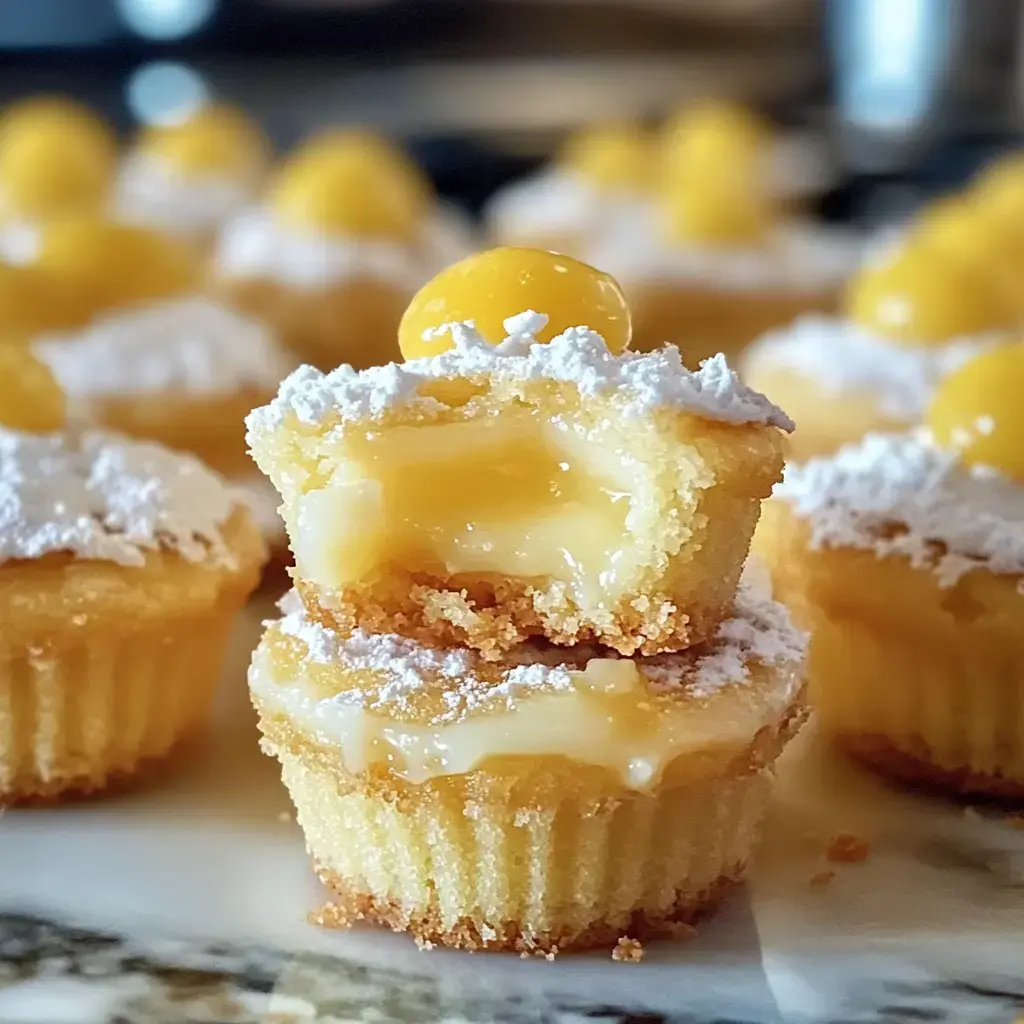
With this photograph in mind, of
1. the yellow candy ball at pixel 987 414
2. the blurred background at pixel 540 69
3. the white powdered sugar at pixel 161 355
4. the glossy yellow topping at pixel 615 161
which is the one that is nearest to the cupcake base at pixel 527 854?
the yellow candy ball at pixel 987 414

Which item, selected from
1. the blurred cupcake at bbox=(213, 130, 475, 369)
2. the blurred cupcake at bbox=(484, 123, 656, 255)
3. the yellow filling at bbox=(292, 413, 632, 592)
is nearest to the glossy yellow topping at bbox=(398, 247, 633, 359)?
the yellow filling at bbox=(292, 413, 632, 592)

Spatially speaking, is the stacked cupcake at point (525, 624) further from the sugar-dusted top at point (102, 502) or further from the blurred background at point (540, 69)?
the blurred background at point (540, 69)

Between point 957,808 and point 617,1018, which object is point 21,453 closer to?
point 617,1018

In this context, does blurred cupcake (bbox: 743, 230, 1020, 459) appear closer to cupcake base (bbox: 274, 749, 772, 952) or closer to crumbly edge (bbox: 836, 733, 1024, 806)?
crumbly edge (bbox: 836, 733, 1024, 806)

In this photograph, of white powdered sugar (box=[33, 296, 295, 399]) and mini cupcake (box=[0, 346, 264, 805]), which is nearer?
mini cupcake (box=[0, 346, 264, 805])

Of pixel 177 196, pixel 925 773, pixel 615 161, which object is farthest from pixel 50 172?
pixel 925 773

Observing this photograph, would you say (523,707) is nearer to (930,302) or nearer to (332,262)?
(930,302)

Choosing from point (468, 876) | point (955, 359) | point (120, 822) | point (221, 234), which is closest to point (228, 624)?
point (120, 822)
